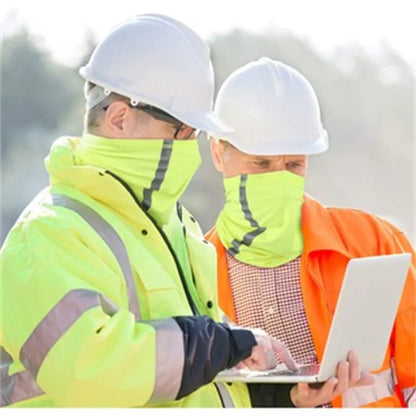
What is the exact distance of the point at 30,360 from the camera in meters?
3.70

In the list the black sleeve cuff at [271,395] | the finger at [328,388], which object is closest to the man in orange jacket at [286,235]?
the black sleeve cuff at [271,395]

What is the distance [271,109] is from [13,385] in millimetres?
2185

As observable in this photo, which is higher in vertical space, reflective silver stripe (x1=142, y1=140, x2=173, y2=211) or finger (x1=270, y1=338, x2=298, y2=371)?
reflective silver stripe (x1=142, y1=140, x2=173, y2=211)

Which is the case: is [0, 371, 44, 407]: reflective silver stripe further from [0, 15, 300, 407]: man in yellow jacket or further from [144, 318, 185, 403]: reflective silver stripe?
[144, 318, 185, 403]: reflective silver stripe

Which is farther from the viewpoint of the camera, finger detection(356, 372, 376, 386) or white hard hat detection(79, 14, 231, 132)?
finger detection(356, 372, 376, 386)

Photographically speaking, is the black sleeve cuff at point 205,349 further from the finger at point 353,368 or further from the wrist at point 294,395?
the wrist at point 294,395

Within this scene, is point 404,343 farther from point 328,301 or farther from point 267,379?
point 267,379

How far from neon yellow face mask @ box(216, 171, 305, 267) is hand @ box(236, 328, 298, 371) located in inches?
44.7

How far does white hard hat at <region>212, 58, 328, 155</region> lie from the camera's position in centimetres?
555

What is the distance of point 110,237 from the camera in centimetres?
388

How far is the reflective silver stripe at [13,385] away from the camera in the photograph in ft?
12.5

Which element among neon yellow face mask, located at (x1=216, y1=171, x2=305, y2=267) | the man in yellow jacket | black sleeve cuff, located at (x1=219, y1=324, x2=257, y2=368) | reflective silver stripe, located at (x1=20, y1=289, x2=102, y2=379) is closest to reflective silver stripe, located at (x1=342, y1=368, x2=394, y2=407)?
neon yellow face mask, located at (x1=216, y1=171, x2=305, y2=267)

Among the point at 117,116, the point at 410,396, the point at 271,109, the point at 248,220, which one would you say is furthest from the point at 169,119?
the point at 410,396

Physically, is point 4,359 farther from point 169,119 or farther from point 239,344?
point 169,119
